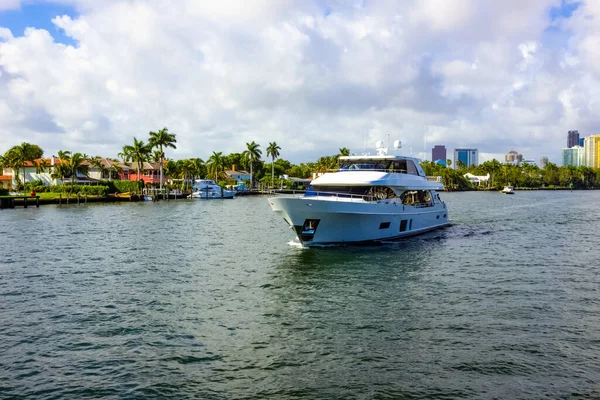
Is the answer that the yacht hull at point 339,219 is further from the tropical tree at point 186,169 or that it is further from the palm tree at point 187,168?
the palm tree at point 187,168

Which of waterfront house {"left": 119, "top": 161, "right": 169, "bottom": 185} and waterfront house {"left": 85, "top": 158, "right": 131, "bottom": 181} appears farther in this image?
waterfront house {"left": 119, "top": 161, "right": 169, "bottom": 185}

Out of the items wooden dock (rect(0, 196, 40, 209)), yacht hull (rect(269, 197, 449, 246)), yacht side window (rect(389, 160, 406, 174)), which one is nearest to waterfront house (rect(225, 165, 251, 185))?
wooden dock (rect(0, 196, 40, 209))

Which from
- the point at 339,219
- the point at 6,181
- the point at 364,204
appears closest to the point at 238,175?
the point at 6,181

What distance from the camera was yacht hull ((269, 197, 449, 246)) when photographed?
29062 mm

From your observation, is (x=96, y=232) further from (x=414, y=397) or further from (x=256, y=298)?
(x=414, y=397)

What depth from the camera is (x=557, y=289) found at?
68.5ft

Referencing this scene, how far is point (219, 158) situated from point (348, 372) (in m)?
135

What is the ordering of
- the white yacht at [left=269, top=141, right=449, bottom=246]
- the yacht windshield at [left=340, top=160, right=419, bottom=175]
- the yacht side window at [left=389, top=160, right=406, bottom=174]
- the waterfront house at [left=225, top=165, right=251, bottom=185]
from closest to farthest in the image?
1. the white yacht at [left=269, top=141, right=449, bottom=246]
2. the yacht windshield at [left=340, top=160, right=419, bottom=175]
3. the yacht side window at [left=389, top=160, right=406, bottom=174]
4. the waterfront house at [left=225, top=165, right=251, bottom=185]

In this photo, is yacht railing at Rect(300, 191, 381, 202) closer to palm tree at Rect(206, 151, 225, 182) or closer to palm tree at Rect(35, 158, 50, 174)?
palm tree at Rect(35, 158, 50, 174)

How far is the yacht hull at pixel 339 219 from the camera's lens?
95.3 feet

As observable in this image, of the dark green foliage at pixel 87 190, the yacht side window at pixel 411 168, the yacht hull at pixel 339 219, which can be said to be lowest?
the yacht hull at pixel 339 219

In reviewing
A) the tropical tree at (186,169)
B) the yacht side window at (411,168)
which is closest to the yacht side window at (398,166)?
the yacht side window at (411,168)

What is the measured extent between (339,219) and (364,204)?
74.0 inches

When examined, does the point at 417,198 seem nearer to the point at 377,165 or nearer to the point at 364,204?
the point at 377,165
